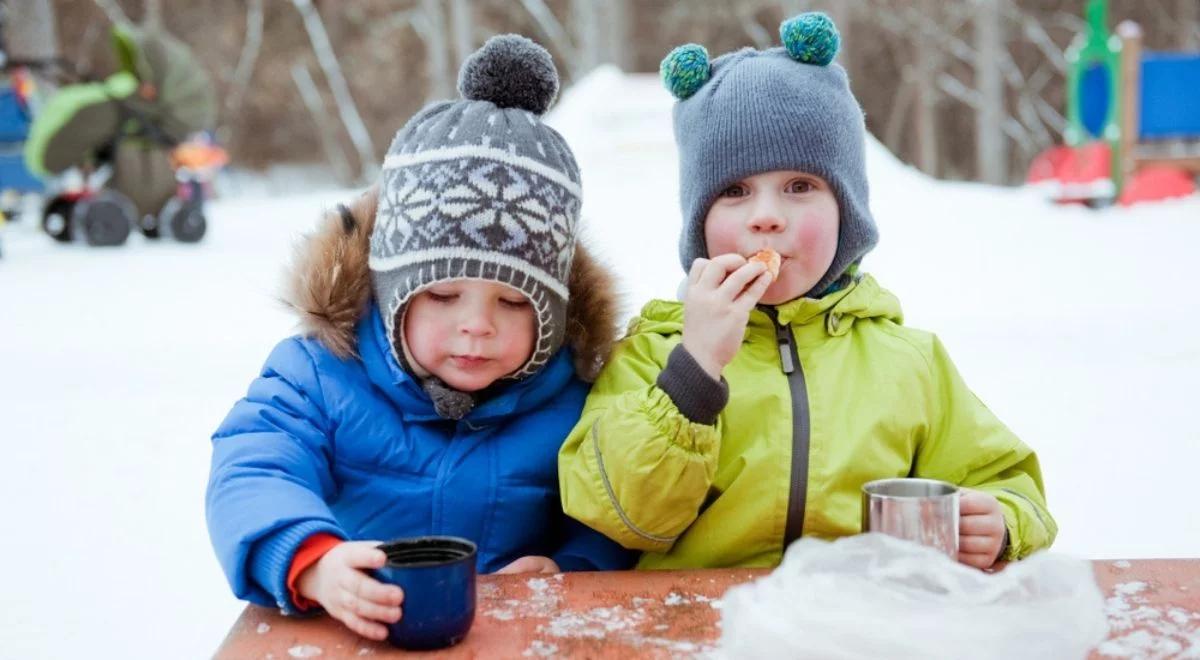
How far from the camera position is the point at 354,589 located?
1101 millimetres

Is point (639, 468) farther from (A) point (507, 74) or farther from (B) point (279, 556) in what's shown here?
(A) point (507, 74)

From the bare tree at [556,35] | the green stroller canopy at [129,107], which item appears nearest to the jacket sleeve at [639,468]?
the green stroller canopy at [129,107]

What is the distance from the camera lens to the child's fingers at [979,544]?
134 cm

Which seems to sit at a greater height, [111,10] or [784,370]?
[111,10]

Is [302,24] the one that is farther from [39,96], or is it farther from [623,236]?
[623,236]

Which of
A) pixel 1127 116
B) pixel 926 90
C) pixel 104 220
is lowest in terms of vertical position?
pixel 104 220

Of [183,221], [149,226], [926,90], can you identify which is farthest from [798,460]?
[926,90]

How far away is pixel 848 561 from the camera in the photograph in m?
1.07

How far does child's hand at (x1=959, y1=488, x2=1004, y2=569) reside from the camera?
1.34 metres

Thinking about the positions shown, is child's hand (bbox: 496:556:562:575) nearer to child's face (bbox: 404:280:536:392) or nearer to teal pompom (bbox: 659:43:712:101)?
child's face (bbox: 404:280:536:392)

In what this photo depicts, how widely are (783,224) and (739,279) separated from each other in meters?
0.21

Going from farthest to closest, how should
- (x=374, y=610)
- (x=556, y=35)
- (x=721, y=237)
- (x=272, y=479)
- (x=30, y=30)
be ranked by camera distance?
(x=556, y=35), (x=30, y=30), (x=721, y=237), (x=272, y=479), (x=374, y=610)

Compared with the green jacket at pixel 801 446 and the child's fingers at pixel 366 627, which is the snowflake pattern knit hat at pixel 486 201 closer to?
the green jacket at pixel 801 446

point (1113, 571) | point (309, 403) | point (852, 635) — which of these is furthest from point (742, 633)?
point (309, 403)
